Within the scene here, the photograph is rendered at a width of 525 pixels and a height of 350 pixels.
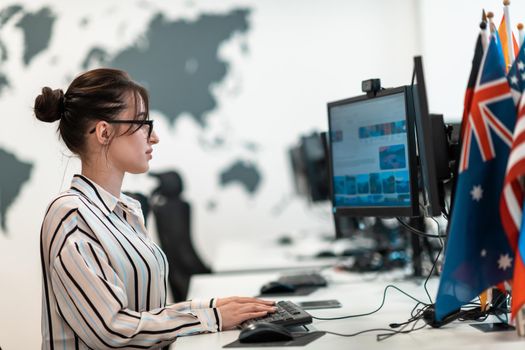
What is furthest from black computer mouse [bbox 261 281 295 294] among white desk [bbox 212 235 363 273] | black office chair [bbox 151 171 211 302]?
black office chair [bbox 151 171 211 302]

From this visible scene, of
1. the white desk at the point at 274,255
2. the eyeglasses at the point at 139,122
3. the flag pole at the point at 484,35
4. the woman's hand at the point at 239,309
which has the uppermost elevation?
the flag pole at the point at 484,35

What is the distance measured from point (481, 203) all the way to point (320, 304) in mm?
802

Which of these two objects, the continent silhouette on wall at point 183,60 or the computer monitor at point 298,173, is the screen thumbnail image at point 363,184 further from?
the continent silhouette on wall at point 183,60

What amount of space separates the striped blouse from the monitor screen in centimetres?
64

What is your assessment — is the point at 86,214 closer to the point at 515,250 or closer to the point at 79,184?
the point at 79,184

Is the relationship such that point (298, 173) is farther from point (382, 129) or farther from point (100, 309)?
point (100, 309)

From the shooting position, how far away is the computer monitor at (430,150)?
5.44 feet

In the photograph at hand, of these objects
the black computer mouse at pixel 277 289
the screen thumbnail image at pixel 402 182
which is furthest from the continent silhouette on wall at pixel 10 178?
the screen thumbnail image at pixel 402 182

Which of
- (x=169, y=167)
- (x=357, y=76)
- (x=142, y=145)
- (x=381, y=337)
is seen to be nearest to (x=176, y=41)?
(x=169, y=167)

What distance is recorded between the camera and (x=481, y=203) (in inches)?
62.0

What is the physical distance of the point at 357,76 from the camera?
6.35m

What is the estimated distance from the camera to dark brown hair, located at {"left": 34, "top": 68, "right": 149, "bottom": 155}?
1.91 m

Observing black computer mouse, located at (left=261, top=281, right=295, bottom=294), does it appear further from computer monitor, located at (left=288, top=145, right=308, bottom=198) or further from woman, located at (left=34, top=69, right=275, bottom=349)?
computer monitor, located at (left=288, top=145, right=308, bottom=198)

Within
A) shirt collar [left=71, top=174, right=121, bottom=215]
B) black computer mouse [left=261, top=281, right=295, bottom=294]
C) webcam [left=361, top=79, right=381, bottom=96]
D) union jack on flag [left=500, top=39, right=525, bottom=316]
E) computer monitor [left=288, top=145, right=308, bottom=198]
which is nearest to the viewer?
union jack on flag [left=500, top=39, right=525, bottom=316]
